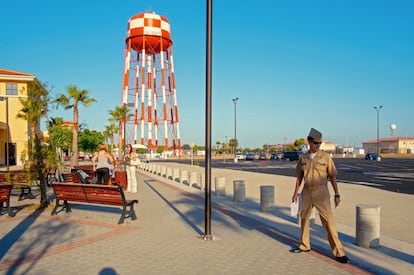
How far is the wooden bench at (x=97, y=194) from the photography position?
8102 millimetres

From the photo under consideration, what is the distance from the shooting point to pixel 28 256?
18.5 ft

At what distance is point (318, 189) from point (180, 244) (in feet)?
7.89

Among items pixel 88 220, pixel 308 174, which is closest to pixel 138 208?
pixel 88 220

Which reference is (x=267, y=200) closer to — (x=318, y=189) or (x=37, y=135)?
(x=318, y=189)

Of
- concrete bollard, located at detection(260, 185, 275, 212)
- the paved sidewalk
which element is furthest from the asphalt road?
the paved sidewalk

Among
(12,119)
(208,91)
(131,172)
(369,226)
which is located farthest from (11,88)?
(369,226)

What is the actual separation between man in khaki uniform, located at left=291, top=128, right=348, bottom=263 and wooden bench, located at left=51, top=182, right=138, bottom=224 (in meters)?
3.83

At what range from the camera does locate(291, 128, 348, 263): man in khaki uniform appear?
5.44 meters

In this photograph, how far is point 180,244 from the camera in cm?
639

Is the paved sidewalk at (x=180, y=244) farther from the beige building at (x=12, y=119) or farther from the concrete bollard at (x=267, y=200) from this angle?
the beige building at (x=12, y=119)

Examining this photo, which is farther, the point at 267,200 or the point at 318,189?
the point at 267,200

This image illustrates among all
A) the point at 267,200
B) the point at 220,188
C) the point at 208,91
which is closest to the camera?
the point at 208,91

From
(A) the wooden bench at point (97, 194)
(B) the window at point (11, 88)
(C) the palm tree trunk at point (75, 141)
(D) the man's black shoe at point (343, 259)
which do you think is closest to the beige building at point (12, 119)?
(B) the window at point (11, 88)

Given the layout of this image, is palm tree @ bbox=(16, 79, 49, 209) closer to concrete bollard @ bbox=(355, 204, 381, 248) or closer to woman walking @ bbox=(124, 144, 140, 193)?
woman walking @ bbox=(124, 144, 140, 193)
